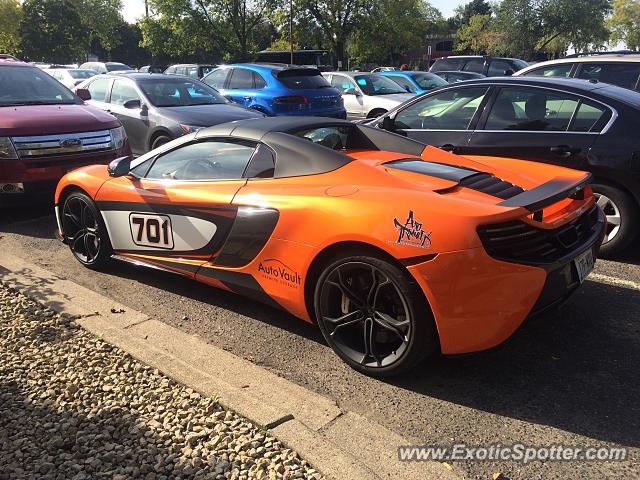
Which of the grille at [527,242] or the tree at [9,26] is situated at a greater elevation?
the tree at [9,26]

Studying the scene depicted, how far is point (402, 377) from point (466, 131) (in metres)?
3.26

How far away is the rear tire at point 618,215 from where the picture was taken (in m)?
4.71

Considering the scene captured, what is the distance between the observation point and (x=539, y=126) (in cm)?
516

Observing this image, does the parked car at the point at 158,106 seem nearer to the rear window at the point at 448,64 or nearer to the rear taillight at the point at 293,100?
the rear taillight at the point at 293,100

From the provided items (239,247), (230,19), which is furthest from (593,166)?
(230,19)

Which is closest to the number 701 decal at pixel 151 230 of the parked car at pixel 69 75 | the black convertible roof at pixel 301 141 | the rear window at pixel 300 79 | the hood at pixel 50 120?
the black convertible roof at pixel 301 141

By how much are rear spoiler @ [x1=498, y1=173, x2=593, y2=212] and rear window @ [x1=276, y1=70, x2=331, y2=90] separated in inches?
322

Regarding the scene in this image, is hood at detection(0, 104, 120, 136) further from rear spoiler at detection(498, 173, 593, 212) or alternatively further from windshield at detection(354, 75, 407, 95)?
windshield at detection(354, 75, 407, 95)

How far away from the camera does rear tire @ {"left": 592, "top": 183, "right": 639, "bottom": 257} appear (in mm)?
4711

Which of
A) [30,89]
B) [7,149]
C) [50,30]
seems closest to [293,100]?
[30,89]

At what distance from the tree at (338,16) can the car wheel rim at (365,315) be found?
119 ft

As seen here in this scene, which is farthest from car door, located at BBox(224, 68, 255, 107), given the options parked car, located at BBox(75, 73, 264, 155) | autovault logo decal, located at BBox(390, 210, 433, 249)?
autovault logo decal, located at BBox(390, 210, 433, 249)

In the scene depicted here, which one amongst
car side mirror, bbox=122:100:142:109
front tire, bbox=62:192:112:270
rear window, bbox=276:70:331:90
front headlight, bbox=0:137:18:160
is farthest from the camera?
rear window, bbox=276:70:331:90

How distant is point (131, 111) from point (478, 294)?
7.49 metres
